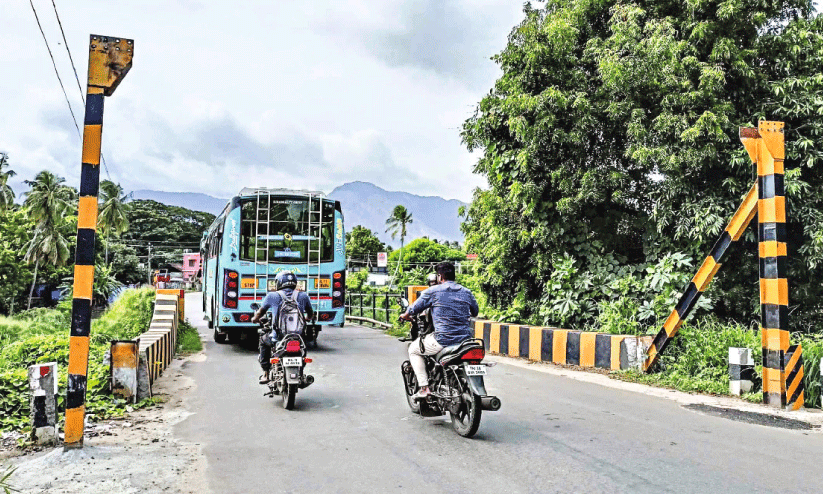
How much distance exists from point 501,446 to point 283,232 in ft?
31.2

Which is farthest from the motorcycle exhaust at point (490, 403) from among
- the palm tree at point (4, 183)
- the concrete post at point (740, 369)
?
the palm tree at point (4, 183)

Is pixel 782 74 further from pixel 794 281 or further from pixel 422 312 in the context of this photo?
pixel 422 312

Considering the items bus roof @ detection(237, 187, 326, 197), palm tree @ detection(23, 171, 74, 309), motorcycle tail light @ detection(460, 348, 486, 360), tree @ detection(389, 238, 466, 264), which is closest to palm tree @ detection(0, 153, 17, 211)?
palm tree @ detection(23, 171, 74, 309)

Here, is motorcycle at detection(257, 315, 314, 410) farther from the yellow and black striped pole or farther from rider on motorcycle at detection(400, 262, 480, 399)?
the yellow and black striped pole

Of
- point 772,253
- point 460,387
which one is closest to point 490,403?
point 460,387

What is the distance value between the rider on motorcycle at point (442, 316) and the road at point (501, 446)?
0.61 meters

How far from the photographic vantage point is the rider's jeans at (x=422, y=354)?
22.2 feet

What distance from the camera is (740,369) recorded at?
856cm

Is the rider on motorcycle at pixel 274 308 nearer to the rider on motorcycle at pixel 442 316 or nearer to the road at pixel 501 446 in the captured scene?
the road at pixel 501 446

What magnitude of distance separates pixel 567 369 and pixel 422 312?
17.0 feet

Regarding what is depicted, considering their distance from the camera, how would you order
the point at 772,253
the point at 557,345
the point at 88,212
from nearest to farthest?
1. the point at 88,212
2. the point at 772,253
3. the point at 557,345

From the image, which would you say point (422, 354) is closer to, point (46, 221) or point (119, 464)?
point (119, 464)

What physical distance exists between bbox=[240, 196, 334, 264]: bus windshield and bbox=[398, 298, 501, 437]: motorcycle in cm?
798

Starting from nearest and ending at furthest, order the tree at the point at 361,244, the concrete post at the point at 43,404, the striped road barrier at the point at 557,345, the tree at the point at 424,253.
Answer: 1. the concrete post at the point at 43,404
2. the striped road barrier at the point at 557,345
3. the tree at the point at 424,253
4. the tree at the point at 361,244
